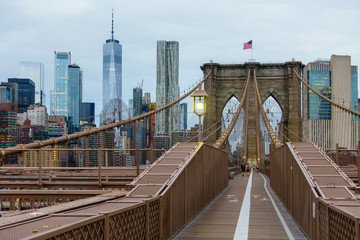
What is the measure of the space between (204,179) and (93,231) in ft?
33.8

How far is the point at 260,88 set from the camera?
65.1m

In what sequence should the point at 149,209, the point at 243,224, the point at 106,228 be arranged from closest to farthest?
the point at 106,228, the point at 149,209, the point at 243,224

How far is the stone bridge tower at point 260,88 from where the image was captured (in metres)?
62.9

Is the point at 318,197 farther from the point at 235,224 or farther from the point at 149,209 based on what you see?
the point at 235,224

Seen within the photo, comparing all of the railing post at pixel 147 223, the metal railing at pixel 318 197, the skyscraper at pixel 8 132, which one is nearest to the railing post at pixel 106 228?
the railing post at pixel 147 223

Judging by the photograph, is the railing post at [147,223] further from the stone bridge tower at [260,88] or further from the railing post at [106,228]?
the stone bridge tower at [260,88]

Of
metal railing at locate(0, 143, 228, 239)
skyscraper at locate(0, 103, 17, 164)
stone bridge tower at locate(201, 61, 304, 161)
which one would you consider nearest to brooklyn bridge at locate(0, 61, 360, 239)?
metal railing at locate(0, 143, 228, 239)

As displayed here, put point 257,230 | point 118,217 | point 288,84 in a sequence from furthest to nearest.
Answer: point 288,84 → point 257,230 → point 118,217

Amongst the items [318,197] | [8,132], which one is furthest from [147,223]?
[8,132]

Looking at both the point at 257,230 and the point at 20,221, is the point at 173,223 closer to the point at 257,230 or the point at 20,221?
the point at 257,230

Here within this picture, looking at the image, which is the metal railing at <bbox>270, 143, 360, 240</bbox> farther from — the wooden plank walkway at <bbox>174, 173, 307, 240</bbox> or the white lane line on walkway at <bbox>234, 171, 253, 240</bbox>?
the white lane line on walkway at <bbox>234, 171, 253, 240</bbox>

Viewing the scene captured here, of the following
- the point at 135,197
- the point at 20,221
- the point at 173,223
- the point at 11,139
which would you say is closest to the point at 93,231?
the point at 20,221

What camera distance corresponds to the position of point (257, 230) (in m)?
11.8

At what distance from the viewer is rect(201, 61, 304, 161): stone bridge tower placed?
62.9 m
